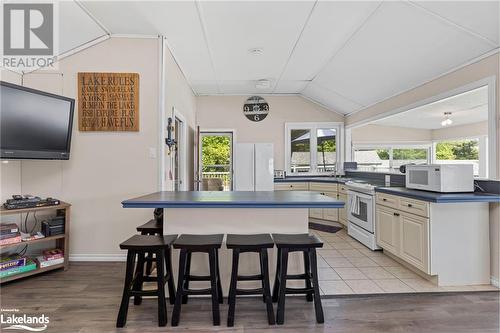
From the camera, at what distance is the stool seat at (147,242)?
6.51ft

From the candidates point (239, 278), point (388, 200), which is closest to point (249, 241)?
point (239, 278)

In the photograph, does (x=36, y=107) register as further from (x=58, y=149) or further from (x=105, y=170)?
(x=105, y=170)

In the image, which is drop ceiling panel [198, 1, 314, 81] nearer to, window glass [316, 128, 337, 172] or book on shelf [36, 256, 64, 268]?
window glass [316, 128, 337, 172]

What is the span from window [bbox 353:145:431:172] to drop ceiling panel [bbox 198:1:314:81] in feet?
12.7

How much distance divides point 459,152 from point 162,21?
25.5ft

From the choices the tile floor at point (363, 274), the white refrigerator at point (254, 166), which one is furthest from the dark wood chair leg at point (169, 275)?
the white refrigerator at point (254, 166)

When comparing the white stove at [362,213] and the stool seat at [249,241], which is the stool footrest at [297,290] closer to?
the stool seat at [249,241]

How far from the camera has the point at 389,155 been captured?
7211 millimetres

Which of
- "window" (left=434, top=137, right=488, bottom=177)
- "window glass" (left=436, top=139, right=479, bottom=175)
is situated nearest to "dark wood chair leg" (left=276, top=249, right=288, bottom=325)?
"window" (left=434, top=137, right=488, bottom=177)

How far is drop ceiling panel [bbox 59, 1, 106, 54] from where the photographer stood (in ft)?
9.11

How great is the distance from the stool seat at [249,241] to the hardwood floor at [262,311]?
60 cm

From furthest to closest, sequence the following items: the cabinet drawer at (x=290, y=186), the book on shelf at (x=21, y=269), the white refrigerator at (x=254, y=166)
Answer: the cabinet drawer at (x=290, y=186) → the white refrigerator at (x=254, y=166) → the book on shelf at (x=21, y=269)

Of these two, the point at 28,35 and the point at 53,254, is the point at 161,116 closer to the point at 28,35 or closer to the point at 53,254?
the point at 28,35

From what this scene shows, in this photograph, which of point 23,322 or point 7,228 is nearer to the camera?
point 23,322
